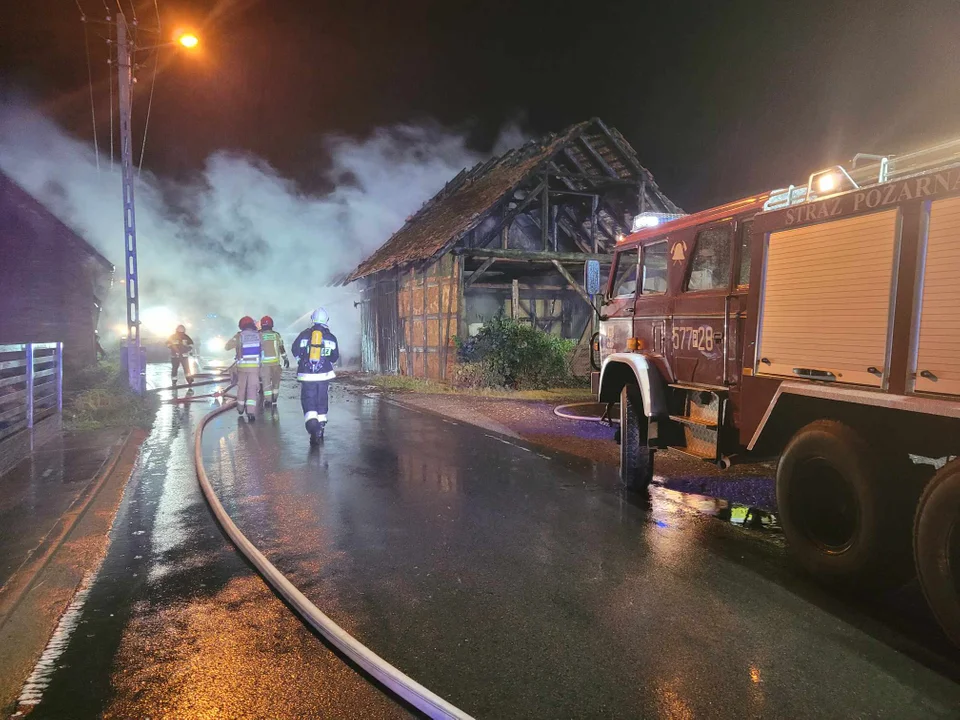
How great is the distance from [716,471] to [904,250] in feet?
13.2

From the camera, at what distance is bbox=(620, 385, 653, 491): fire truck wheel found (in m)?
5.87

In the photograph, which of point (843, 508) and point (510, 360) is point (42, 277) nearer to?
point (510, 360)

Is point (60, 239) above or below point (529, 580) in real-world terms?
above

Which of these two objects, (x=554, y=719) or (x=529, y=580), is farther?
(x=529, y=580)

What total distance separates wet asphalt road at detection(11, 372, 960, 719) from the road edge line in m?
0.08

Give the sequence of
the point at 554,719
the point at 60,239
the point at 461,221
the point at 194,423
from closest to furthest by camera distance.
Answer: the point at 554,719 < the point at 194,423 < the point at 461,221 < the point at 60,239

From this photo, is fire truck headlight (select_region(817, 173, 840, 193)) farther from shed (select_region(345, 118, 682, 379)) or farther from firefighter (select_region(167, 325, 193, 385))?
firefighter (select_region(167, 325, 193, 385))

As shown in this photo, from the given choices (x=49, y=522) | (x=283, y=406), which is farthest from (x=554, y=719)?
(x=283, y=406)

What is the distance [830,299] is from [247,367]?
9246 millimetres

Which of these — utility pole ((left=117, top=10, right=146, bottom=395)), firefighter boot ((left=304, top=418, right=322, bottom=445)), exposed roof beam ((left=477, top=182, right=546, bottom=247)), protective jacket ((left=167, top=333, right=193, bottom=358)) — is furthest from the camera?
exposed roof beam ((left=477, top=182, right=546, bottom=247))

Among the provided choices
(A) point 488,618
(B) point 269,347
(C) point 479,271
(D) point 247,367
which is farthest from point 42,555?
(C) point 479,271

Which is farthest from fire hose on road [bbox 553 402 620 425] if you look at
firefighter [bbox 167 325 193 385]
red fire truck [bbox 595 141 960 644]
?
firefighter [bbox 167 325 193 385]

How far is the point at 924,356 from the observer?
3100 millimetres

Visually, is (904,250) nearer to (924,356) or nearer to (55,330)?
(924,356)
